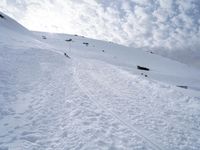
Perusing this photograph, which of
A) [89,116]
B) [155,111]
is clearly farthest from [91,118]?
[155,111]

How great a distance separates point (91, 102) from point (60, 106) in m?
2.23

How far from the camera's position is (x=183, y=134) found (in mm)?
9883

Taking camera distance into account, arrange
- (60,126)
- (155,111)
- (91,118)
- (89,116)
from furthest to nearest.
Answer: (155,111) → (89,116) → (91,118) → (60,126)

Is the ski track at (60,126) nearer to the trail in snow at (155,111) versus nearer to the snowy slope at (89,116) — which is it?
the snowy slope at (89,116)

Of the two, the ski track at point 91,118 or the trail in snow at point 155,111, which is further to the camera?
the trail in snow at point 155,111

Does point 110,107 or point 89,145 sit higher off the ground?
point 110,107

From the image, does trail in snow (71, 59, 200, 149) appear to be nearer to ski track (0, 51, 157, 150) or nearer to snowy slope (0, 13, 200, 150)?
snowy slope (0, 13, 200, 150)

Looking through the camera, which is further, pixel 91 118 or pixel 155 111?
pixel 155 111

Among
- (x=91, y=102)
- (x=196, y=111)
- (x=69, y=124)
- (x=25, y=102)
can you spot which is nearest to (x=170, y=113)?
(x=196, y=111)

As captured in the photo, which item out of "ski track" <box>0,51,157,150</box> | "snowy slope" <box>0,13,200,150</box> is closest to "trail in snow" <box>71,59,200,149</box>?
"snowy slope" <box>0,13,200,150</box>

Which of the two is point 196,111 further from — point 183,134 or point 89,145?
point 89,145

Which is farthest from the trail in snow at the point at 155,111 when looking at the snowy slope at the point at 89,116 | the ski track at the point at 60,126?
the ski track at the point at 60,126

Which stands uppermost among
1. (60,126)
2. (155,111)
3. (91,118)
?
(155,111)

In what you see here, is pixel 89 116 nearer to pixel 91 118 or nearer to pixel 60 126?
pixel 91 118
